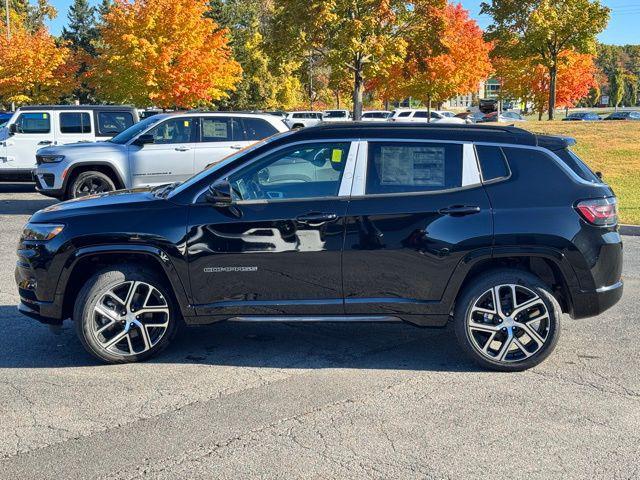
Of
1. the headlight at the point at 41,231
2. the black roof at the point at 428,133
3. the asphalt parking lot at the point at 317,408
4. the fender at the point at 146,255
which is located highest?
the black roof at the point at 428,133

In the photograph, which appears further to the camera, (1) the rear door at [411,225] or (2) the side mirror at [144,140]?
(2) the side mirror at [144,140]

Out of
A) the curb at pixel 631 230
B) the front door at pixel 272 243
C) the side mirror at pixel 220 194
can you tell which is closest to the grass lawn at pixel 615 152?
the curb at pixel 631 230

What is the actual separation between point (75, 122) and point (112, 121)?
82 centimetres

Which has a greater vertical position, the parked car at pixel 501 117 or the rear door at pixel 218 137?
the parked car at pixel 501 117

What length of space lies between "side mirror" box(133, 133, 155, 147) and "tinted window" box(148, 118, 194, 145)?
2.4 inches

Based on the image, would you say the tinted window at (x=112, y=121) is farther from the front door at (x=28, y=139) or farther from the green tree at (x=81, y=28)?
the green tree at (x=81, y=28)

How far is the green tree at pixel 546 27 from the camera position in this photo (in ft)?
121

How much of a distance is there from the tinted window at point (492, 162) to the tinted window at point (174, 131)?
8726mm

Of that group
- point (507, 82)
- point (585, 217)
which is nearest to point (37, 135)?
point (585, 217)

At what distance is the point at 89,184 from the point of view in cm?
1319

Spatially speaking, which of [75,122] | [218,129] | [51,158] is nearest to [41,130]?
[75,122]

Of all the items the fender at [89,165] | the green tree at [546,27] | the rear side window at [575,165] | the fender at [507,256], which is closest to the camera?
the fender at [507,256]

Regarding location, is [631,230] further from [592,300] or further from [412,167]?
[412,167]

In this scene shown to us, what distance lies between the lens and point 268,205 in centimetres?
544
